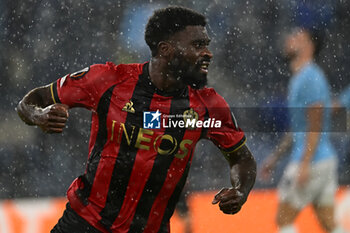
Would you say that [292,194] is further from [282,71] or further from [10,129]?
[282,71]

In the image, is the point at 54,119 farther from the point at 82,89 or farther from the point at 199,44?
the point at 199,44

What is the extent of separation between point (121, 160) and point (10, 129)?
12.9 feet

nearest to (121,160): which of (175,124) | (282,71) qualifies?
(175,124)

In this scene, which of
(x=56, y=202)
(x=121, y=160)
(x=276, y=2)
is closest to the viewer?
(x=121, y=160)

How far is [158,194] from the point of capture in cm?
312

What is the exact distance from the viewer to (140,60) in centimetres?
721

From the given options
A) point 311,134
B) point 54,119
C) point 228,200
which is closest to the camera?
point 54,119

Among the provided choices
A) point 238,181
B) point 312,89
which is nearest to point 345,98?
point 312,89

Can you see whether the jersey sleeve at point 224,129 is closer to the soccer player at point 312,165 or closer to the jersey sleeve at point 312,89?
the soccer player at point 312,165

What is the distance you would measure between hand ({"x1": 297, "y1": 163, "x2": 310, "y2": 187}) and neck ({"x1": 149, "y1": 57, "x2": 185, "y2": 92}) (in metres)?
1.57

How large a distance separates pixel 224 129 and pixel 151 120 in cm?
38

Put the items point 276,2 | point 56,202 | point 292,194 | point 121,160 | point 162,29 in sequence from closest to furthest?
point 121,160
point 162,29
point 292,194
point 56,202
point 276,2

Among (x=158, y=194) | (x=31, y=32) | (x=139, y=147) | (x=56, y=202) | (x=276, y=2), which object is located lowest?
(x=56, y=202)

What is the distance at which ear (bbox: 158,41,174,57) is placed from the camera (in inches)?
133
